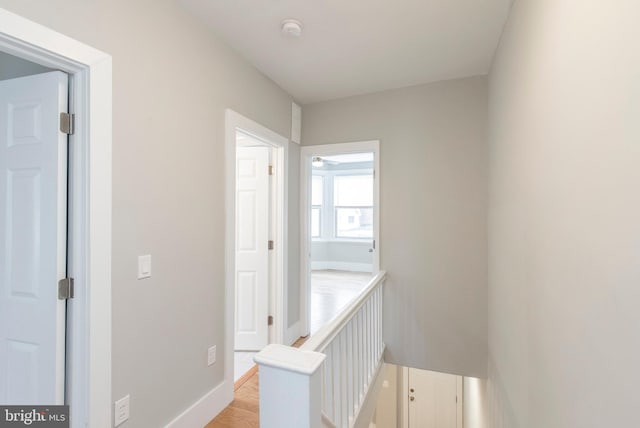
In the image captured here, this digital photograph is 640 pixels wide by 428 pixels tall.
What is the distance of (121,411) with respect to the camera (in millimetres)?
1490

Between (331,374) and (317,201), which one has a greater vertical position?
(317,201)

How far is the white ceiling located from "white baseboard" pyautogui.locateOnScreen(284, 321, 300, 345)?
250 centimetres

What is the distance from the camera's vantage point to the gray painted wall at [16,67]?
152 centimetres

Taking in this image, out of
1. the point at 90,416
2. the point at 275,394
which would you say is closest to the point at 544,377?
the point at 275,394

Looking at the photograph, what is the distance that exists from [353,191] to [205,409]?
602cm

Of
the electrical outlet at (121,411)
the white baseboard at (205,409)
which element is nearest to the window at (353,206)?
the white baseboard at (205,409)

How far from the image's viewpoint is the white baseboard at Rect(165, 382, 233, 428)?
1844 millimetres

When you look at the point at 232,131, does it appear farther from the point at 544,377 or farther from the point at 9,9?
the point at 544,377

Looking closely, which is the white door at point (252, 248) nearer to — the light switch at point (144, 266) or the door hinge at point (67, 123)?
the light switch at point (144, 266)

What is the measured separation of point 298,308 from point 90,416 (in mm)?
2277

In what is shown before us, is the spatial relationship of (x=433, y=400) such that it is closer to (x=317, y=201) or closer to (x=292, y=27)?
(x=317, y=201)

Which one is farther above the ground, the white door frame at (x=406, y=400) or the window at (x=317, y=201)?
the window at (x=317, y=201)

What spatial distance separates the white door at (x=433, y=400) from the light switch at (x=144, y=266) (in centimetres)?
500

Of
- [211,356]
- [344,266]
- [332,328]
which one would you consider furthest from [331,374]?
[344,266]
